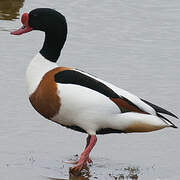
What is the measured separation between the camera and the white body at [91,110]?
27.4 feet

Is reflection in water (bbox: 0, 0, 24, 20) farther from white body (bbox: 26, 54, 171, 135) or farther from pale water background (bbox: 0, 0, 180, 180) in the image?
white body (bbox: 26, 54, 171, 135)

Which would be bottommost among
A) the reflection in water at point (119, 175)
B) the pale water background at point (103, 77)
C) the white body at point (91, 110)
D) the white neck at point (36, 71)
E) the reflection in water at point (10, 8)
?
the reflection in water at point (10, 8)

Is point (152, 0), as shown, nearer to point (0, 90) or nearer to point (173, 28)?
point (173, 28)

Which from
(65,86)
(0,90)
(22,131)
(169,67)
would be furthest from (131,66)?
(65,86)

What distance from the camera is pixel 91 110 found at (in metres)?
8.39

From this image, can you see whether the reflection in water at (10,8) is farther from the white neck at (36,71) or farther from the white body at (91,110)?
the white body at (91,110)

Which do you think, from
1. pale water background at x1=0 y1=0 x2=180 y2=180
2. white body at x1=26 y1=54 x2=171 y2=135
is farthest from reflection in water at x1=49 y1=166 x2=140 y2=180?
white body at x1=26 y1=54 x2=171 y2=135

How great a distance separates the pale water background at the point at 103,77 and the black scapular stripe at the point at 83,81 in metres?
0.81

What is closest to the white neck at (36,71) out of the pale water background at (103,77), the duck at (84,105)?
the duck at (84,105)

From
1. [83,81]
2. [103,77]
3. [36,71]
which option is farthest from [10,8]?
[83,81]

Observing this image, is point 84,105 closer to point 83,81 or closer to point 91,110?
point 91,110

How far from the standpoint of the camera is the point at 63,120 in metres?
8.49

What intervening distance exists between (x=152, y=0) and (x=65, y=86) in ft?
31.3

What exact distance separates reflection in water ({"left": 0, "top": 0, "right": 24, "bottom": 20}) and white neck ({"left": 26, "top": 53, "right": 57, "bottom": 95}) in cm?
653
